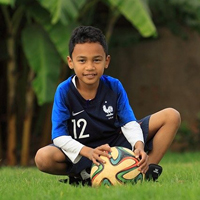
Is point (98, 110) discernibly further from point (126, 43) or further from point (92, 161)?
point (126, 43)

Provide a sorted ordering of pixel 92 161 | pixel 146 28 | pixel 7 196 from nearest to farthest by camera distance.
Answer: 1. pixel 7 196
2. pixel 92 161
3. pixel 146 28

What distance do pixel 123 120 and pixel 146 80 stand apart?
322 inches

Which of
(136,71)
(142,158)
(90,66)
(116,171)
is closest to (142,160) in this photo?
(142,158)

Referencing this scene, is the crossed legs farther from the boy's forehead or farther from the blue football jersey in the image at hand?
the boy's forehead

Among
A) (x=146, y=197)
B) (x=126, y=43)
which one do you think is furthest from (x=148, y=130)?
(x=126, y=43)

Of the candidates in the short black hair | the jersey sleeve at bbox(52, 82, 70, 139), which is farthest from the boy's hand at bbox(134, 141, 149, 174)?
the short black hair

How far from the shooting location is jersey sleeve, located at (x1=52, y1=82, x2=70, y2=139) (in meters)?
4.73

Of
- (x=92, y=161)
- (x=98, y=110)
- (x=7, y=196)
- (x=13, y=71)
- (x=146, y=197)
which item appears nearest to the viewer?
(x=146, y=197)

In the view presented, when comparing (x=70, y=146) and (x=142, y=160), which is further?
(x=70, y=146)

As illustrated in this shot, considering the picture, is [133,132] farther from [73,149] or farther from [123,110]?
[73,149]

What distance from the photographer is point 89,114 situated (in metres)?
4.84

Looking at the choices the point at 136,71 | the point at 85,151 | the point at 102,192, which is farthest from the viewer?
the point at 136,71

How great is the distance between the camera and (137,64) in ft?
43.2

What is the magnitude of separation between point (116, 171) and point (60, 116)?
2.36 feet
